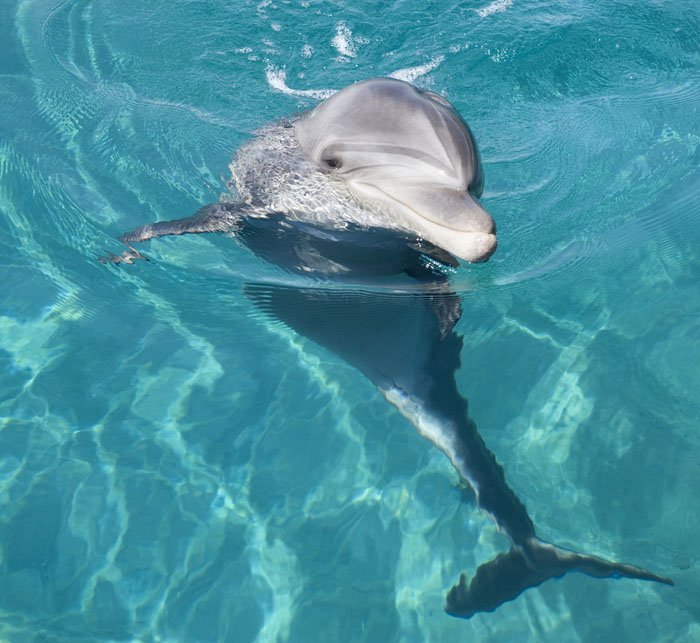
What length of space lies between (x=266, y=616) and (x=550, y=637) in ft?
5.79

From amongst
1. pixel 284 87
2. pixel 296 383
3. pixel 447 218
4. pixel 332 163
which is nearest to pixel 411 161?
pixel 447 218

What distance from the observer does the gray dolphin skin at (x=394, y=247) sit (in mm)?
5352

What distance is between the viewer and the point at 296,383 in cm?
640

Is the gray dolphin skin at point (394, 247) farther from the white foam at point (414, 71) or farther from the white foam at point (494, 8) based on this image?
the white foam at point (494, 8)

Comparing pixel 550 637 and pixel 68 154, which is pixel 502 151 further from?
pixel 550 637

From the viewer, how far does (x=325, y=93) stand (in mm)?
9742

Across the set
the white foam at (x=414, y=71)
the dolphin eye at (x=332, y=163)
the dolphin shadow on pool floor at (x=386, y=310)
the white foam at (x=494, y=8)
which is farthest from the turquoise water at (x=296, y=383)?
the white foam at (x=494, y=8)

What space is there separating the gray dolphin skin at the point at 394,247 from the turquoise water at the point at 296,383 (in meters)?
0.14

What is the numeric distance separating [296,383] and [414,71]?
5515 millimetres

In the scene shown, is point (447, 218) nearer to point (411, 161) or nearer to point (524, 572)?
point (411, 161)

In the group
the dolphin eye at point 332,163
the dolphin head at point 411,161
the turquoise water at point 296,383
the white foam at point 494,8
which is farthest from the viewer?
the white foam at point 494,8

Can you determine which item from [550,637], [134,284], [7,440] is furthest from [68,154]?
[550,637]

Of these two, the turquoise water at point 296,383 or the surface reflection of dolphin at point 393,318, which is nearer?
the turquoise water at point 296,383

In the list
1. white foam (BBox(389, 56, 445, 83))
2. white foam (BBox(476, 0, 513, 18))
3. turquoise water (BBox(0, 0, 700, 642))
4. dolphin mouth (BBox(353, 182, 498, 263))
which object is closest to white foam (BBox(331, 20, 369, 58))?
turquoise water (BBox(0, 0, 700, 642))
